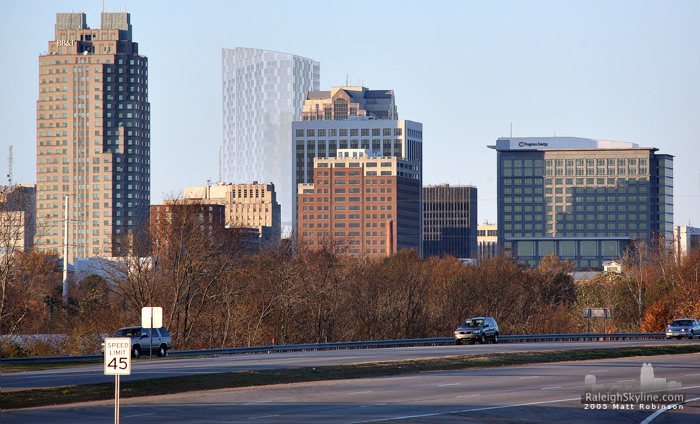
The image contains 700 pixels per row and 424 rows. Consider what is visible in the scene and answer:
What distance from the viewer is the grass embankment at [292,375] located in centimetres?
2827

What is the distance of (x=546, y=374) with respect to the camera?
36.2 m

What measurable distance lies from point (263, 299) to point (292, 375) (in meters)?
35.7

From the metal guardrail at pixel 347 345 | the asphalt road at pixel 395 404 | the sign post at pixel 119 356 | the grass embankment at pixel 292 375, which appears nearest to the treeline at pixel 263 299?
the metal guardrail at pixel 347 345

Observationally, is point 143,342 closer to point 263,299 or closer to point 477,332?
point 477,332

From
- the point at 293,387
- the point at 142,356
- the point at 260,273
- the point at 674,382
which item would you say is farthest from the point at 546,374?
the point at 260,273

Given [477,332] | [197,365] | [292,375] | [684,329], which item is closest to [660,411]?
[292,375]

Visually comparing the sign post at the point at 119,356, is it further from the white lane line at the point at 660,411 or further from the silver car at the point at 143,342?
the silver car at the point at 143,342

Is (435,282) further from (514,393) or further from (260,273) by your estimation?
(514,393)

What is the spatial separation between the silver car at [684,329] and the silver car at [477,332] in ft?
40.0

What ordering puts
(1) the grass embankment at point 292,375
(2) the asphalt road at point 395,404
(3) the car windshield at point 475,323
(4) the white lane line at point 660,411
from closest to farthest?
(4) the white lane line at point 660,411
(2) the asphalt road at point 395,404
(1) the grass embankment at point 292,375
(3) the car windshield at point 475,323

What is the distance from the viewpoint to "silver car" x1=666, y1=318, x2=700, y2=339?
61331 millimetres

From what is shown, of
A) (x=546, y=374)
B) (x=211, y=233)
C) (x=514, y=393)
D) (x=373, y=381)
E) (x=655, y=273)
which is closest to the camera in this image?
(x=514, y=393)

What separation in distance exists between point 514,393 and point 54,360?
74.1 ft

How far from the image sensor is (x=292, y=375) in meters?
34.4
